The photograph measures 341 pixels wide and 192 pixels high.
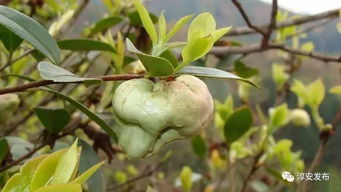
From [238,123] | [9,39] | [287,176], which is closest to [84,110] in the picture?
[9,39]

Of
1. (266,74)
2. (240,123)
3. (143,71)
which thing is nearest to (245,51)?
(240,123)

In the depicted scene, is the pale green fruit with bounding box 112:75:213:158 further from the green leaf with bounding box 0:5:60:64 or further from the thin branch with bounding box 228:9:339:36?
the thin branch with bounding box 228:9:339:36

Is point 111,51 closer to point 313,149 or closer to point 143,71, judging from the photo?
point 143,71

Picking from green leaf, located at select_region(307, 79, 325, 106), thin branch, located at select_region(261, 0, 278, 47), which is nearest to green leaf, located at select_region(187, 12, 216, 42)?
thin branch, located at select_region(261, 0, 278, 47)

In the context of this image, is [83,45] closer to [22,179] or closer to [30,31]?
→ [30,31]

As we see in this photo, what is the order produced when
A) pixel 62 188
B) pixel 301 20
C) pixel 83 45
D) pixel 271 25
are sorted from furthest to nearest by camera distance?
pixel 301 20
pixel 271 25
pixel 83 45
pixel 62 188

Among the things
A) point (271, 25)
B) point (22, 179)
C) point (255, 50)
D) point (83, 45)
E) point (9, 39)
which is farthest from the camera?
point (255, 50)

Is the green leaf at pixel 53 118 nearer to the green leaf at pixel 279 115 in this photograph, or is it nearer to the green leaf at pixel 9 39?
the green leaf at pixel 9 39
